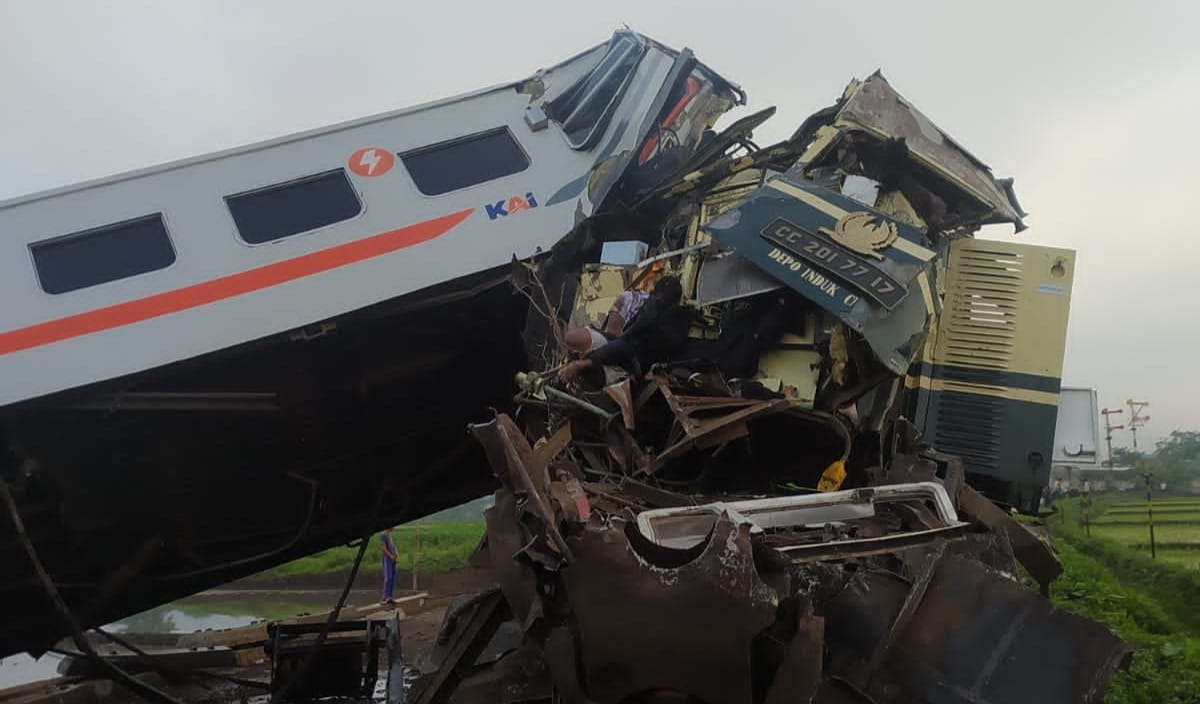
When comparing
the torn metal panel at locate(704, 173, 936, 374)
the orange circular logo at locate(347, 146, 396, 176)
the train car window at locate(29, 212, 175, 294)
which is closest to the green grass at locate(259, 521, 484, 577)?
the orange circular logo at locate(347, 146, 396, 176)

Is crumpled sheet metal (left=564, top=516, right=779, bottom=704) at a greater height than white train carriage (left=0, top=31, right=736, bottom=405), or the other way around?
white train carriage (left=0, top=31, right=736, bottom=405)

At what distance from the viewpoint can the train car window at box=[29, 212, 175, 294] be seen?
186 inches

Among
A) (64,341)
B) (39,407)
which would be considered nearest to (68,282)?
(64,341)

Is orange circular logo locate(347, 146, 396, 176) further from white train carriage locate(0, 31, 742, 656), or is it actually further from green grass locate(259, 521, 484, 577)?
green grass locate(259, 521, 484, 577)

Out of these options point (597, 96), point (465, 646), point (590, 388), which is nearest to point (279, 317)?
point (590, 388)

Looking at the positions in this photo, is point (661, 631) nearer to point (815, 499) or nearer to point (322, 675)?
point (815, 499)

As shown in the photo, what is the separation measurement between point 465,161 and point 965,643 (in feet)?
13.8

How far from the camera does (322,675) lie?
5.46 m

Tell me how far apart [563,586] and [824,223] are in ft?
7.13

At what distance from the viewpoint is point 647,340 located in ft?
14.4

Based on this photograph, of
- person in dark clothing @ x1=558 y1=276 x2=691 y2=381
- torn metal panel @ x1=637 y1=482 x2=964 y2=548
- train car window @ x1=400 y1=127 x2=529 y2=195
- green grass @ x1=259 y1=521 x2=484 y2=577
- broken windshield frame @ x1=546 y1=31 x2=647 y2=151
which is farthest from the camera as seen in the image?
green grass @ x1=259 y1=521 x2=484 y2=577

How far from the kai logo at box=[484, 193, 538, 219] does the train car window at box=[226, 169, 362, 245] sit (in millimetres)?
791

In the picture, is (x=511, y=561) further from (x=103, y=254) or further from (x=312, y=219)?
(x=103, y=254)

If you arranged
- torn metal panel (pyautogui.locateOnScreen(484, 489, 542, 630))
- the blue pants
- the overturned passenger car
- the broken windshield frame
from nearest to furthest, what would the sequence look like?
the overturned passenger car, torn metal panel (pyautogui.locateOnScreen(484, 489, 542, 630)), the broken windshield frame, the blue pants
